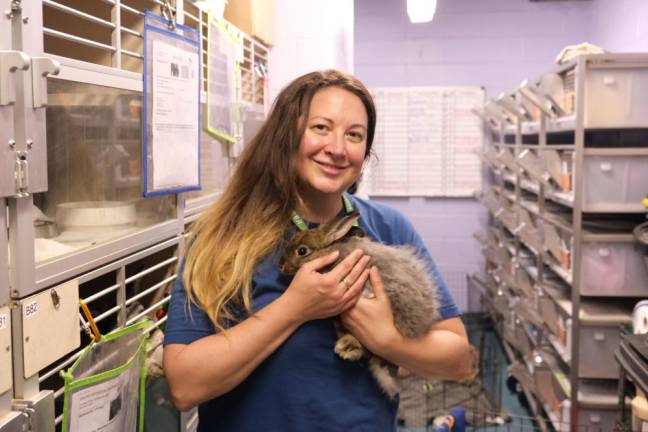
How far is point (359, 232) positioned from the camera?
149 centimetres

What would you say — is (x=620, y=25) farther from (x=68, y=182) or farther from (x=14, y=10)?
(x=14, y=10)

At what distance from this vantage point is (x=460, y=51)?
6641 mm

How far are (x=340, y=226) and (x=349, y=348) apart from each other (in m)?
0.27

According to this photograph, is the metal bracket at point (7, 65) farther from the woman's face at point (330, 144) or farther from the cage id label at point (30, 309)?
the woman's face at point (330, 144)

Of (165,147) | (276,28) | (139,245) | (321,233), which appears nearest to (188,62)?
(165,147)

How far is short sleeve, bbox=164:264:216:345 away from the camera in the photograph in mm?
1295

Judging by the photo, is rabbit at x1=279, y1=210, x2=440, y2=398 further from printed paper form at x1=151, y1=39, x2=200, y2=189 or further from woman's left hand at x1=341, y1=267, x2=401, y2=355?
printed paper form at x1=151, y1=39, x2=200, y2=189

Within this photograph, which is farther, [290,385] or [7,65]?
[290,385]

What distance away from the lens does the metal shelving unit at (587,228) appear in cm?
328

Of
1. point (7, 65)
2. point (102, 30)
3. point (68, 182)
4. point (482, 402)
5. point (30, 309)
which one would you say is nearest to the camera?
point (7, 65)

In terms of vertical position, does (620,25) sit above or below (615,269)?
above

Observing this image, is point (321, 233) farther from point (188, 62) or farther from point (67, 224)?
point (188, 62)

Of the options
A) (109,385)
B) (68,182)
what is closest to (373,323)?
(109,385)

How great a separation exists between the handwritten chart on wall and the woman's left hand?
5.38 metres
